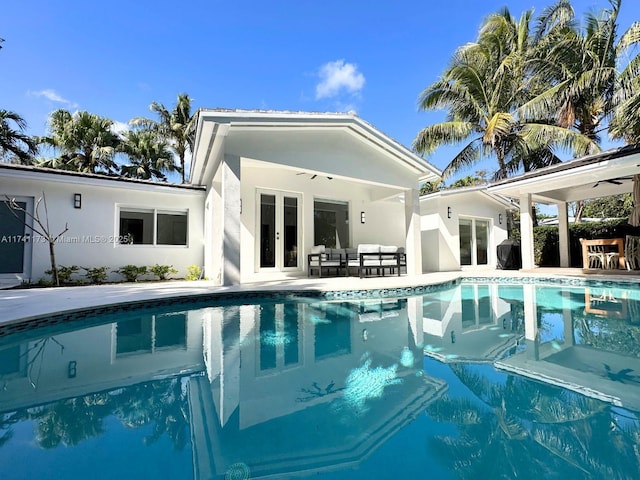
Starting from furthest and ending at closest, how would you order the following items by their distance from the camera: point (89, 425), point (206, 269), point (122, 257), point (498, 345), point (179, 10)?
point (179, 10), point (206, 269), point (122, 257), point (498, 345), point (89, 425)

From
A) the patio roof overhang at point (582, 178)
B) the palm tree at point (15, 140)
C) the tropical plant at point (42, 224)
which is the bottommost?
Answer: the tropical plant at point (42, 224)

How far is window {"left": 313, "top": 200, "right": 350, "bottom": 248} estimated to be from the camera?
456 inches

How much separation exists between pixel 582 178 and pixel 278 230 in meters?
10.1

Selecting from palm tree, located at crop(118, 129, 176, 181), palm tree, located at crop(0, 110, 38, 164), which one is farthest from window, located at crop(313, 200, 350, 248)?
palm tree, located at crop(0, 110, 38, 164)

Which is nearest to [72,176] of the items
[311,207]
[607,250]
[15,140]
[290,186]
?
[290,186]

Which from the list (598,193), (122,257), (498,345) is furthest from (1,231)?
(598,193)

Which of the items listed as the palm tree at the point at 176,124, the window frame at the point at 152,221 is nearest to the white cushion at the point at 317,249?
the window frame at the point at 152,221

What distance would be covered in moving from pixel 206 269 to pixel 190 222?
1.86m

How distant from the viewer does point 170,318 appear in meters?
5.61

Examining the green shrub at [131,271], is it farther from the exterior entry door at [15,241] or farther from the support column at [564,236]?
the support column at [564,236]

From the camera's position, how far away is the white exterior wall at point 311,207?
9.94 m

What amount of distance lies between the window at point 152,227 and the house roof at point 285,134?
1.72 m

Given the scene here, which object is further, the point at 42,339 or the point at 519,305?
the point at 519,305

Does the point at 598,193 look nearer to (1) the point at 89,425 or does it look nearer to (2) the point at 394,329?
(2) the point at 394,329
